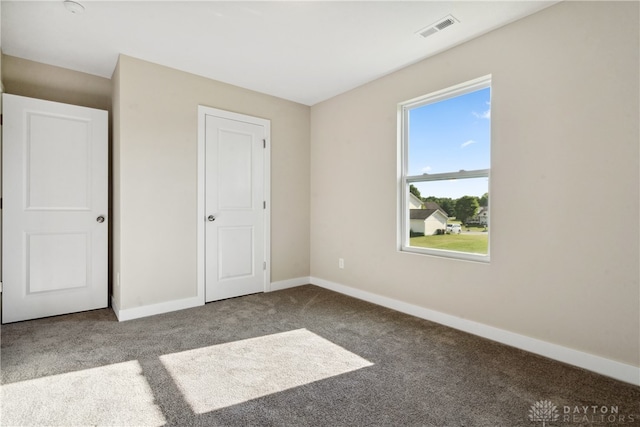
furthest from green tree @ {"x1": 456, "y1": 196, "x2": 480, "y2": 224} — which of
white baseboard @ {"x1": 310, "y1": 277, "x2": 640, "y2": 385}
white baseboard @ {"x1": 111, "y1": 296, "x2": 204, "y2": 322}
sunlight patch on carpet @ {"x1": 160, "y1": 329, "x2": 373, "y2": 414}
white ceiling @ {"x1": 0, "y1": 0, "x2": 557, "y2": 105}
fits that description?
white baseboard @ {"x1": 111, "y1": 296, "x2": 204, "y2": 322}

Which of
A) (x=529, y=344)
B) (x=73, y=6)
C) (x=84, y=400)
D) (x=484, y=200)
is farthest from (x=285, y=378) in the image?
(x=73, y=6)

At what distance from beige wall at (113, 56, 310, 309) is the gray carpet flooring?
→ 0.49 meters

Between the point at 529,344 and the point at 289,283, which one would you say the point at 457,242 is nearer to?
the point at 529,344

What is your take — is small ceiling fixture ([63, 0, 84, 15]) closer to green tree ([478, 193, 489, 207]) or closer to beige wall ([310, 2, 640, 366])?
beige wall ([310, 2, 640, 366])

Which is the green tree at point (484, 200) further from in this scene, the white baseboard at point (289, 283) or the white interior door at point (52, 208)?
the white interior door at point (52, 208)

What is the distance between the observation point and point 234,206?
3.83m

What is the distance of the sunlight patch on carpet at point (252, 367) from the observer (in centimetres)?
187

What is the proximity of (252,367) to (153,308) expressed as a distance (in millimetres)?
1624

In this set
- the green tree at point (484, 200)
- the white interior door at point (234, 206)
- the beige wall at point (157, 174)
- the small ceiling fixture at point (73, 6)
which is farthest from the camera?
the white interior door at point (234, 206)

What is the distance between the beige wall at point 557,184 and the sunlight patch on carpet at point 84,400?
248 cm

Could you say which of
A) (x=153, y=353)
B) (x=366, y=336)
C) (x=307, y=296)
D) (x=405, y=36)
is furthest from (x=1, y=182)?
(x=405, y=36)

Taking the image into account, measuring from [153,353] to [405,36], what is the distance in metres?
3.28

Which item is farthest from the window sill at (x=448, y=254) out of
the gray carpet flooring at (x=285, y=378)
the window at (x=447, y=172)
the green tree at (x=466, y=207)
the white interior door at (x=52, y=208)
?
the white interior door at (x=52, y=208)

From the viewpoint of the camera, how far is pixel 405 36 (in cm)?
270
